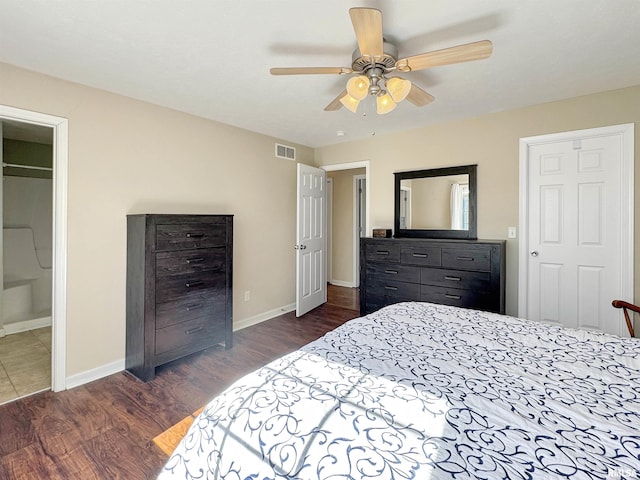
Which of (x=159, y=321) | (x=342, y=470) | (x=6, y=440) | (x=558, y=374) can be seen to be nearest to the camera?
(x=342, y=470)

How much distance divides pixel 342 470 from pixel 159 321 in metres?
2.34

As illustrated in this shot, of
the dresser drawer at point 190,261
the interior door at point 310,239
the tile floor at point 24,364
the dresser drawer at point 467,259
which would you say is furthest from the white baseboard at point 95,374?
the dresser drawer at point 467,259

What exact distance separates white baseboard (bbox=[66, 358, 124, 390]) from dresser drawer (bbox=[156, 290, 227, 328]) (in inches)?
22.7

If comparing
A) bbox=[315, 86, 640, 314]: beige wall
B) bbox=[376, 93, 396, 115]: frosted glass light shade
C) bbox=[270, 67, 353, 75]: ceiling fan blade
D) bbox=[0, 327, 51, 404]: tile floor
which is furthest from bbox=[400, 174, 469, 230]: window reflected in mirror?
bbox=[0, 327, 51, 404]: tile floor

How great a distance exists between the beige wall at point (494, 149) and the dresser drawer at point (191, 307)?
2253mm

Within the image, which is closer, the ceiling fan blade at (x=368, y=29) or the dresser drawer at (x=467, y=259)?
the ceiling fan blade at (x=368, y=29)

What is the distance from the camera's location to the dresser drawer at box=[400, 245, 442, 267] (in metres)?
3.22

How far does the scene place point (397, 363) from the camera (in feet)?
4.15

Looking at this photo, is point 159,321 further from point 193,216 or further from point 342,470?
point 342,470

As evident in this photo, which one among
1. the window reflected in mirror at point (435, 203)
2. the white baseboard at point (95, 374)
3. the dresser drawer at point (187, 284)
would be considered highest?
the window reflected in mirror at point (435, 203)

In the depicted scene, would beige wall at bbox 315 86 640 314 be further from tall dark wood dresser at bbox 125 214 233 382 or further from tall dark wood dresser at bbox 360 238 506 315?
tall dark wood dresser at bbox 125 214 233 382

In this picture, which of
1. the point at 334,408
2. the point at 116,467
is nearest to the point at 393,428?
the point at 334,408

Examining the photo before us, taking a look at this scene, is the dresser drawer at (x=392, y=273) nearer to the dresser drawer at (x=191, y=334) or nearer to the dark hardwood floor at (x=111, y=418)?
the dark hardwood floor at (x=111, y=418)

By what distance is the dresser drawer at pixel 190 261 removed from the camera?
2615mm
